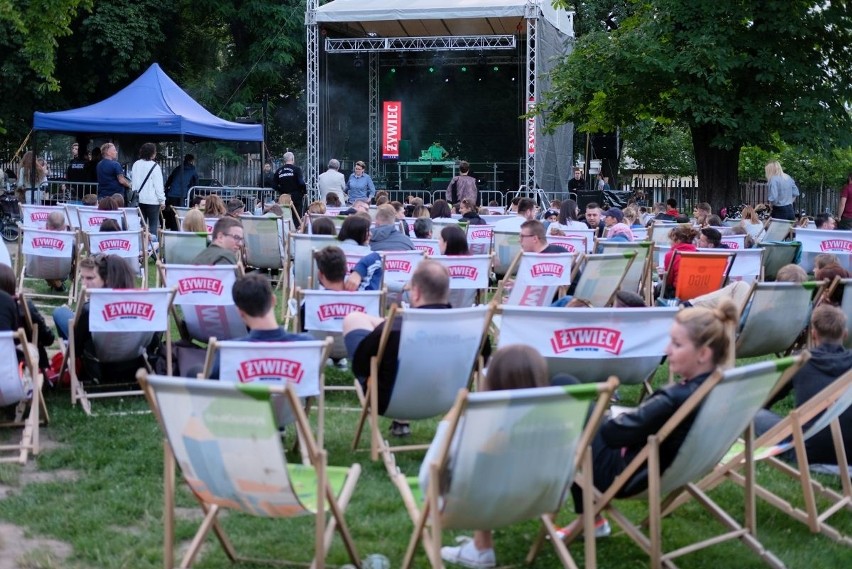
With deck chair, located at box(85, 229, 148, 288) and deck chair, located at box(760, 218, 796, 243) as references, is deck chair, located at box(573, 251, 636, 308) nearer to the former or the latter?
deck chair, located at box(85, 229, 148, 288)

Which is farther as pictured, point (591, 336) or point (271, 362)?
point (591, 336)

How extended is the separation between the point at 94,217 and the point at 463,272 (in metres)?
5.87

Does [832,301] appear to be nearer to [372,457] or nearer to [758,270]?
[758,270]

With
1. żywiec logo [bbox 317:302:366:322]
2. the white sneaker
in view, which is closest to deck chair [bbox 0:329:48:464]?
żywiec logo [bbox 317:302:366:322]

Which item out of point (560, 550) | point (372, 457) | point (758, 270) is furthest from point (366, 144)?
point (560, 550)

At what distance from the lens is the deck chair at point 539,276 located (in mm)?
8797

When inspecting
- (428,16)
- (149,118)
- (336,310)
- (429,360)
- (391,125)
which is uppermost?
(428,16)

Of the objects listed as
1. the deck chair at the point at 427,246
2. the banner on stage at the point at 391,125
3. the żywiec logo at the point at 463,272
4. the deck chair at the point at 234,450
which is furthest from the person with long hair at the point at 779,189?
the deck chair at the point at 234,450

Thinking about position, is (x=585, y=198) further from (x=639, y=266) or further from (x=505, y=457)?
(x=505, y=457)

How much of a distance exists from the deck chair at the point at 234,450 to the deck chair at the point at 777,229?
38.9 feet

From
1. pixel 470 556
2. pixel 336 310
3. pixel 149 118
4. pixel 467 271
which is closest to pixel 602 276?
pixel 467 271

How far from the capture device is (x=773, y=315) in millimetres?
7367

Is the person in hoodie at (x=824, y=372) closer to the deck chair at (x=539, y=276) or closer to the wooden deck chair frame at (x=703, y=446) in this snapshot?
the wooden deck chair frame at (x=703, y=446)

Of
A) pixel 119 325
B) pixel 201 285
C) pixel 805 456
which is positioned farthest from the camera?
pixel 201 285
